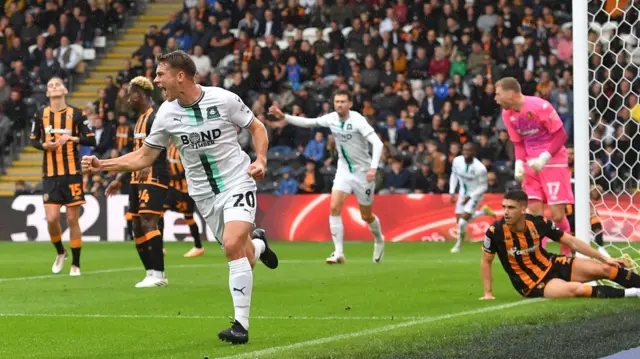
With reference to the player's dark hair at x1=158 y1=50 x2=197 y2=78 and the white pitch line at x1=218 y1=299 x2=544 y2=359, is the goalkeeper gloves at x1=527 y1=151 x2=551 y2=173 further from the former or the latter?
the player's dark hair at x1=158 y1=50 x2=197 y2=78

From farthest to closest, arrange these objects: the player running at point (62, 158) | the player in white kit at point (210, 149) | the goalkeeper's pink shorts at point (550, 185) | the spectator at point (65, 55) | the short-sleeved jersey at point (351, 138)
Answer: the spectator at point (65, 55) → the short-sleeved jersey at point (351, 138) → the player running at point (62, 158) → the goalkeeper's pink shorts at point (550, 185) → the player in white kit at point (210, 149)

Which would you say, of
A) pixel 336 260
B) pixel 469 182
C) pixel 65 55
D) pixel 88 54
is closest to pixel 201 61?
pixel 65 55

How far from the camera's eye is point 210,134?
26.2ft

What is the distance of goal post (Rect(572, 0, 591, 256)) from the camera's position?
1094 centimetres

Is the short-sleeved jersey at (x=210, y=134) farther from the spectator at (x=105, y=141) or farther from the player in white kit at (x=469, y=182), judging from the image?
the spectator at (x=105, y=141)

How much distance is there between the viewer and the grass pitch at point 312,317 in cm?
722

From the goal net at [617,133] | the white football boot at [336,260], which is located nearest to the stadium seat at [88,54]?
the goal net at [617,133]

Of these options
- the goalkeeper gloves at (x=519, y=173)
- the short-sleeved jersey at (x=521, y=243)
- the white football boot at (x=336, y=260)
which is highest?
the goalkeeper gloves at (x=519, y=173)

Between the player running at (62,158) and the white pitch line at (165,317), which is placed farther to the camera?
the player running at (62,158)

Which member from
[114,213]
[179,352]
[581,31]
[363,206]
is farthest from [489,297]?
[114,213]

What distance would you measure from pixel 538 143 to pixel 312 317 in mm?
Answer: 3990

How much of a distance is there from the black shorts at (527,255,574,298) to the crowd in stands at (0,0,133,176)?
64.6 feet

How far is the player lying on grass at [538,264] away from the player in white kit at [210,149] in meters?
2.81

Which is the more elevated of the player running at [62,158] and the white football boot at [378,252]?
the player running at [62,158]
